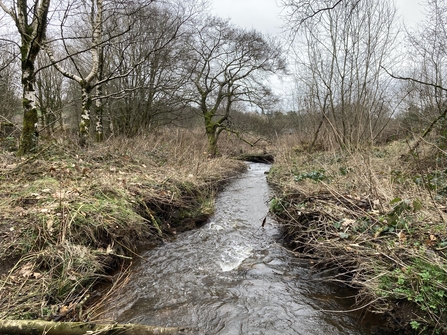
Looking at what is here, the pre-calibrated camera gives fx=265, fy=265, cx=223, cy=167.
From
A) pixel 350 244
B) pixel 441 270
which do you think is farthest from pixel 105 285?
pixel 441 270

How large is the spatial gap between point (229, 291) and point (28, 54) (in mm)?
6258

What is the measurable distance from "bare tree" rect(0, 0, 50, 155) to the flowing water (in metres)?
4.01

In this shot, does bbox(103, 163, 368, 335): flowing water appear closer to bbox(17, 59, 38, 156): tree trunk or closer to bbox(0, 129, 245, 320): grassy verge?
bbox(0, 129, 245, 320): grassy verge

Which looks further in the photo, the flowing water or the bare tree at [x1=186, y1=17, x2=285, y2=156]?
the bare tree at [x1=186, y1=17, x2=285, y2=156]

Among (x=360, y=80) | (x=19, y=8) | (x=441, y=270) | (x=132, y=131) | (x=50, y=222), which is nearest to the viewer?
(x=441, y=270)

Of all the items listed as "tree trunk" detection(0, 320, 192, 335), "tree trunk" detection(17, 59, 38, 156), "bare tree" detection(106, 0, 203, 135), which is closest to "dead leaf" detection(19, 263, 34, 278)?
"tree trunk" detection(0, 320, 192, 335)

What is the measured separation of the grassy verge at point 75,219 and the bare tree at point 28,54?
1.55 ft

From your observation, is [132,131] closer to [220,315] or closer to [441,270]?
[220,315]

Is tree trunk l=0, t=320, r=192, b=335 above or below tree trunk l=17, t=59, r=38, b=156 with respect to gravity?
below

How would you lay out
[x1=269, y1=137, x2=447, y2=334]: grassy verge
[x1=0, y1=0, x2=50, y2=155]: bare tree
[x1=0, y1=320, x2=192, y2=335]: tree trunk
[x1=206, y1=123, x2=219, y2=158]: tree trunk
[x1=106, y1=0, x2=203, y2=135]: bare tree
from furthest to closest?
[x1=206, y1=123, x2=219, y2=158]: tree trunk
[x1=106, y1=0, x2=203, y2=135]: bare tree
[x1=0, y1=0, x2=50, y2=155]: bare tree
[x1=269, y1=137, x2=447, y2=334]: grassy verge
[x1=0, y1=320, x2=192, y2=335]: tree trunk

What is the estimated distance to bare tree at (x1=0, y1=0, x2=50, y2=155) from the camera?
5.61 meters

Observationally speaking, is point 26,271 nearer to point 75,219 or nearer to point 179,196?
point 75,219

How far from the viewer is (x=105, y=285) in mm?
3367

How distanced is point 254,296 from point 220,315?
1.82ft
